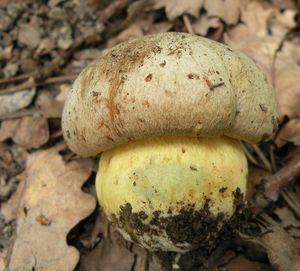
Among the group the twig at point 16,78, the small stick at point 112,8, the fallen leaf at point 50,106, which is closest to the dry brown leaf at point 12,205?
the fallen leaf at point 50,106

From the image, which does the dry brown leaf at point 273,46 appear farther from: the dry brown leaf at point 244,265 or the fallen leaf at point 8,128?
the fallen leaf at point 8,128

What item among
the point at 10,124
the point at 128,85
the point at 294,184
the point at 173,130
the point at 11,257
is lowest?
the point at 11,257

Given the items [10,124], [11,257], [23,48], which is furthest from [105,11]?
[11,257]

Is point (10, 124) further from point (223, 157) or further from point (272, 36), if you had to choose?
point (272, 36)

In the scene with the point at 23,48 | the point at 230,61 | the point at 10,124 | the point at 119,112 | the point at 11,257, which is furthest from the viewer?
the point at 23,48

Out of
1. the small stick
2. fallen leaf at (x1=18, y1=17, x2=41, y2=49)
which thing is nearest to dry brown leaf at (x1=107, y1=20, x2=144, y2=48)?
the small stick

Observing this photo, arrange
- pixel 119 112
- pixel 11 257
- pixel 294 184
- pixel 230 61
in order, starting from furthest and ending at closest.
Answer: pixel 294 184 → pixel 11 257 → pixel 230 61 → pixel 119 112
